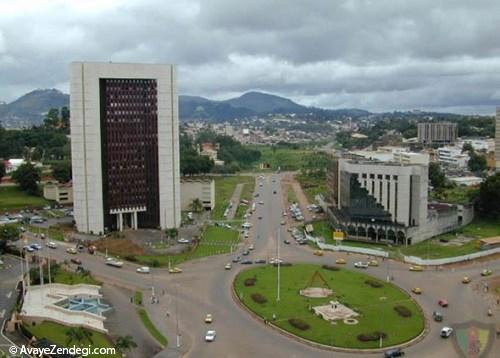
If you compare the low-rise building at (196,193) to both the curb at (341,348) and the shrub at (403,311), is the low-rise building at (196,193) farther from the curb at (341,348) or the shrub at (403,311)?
the shrub at (403,311)

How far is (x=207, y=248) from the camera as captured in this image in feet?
218

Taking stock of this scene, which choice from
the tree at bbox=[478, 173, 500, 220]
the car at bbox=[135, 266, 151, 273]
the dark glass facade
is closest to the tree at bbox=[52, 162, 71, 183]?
the dark glass facade

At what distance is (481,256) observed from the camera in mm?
62469

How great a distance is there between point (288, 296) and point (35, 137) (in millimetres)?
96229

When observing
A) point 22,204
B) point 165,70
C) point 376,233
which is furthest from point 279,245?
point 22,204

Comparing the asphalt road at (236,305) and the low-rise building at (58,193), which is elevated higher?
the low-rise building at (58,193)

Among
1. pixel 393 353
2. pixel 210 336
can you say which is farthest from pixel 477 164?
pixel 210 336

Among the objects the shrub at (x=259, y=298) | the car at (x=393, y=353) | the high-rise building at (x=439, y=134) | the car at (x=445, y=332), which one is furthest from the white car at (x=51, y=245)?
the high-rise building at (x=439, y=134)

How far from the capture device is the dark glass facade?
71.6 m

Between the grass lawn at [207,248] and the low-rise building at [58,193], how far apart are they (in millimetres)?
24453

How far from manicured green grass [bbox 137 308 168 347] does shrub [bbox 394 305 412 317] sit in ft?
57.6

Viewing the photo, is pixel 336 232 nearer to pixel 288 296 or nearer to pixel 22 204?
pixel 288 296

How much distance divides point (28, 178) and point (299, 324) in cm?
6044

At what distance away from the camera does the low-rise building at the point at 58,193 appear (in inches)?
3474
